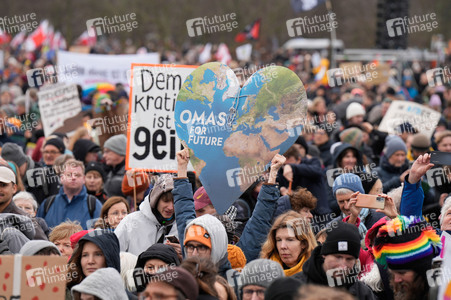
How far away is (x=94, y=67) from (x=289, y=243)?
33.3 feet

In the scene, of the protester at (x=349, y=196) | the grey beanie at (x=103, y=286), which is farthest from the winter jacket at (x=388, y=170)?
the grey beanie at (x=103, y=286)

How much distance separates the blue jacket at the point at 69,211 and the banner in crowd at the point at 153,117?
2.15ft

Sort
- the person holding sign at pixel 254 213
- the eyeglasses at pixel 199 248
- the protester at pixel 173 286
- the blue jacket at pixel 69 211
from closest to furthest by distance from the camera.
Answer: the protester at pixel 173 286, the eyeglasses at pixel 199 248, the person holding sign at pixel 254 213, the blue jacket at pixel 69 211

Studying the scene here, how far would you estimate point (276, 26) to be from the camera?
2299 inches

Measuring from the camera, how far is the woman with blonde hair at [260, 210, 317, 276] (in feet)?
17.8

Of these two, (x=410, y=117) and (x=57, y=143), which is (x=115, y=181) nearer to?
(x=57, y=143)

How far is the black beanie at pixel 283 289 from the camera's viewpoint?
13.4 ft

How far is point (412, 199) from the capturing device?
573 centimetres

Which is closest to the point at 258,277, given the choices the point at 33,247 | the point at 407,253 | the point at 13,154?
the point at 407,253

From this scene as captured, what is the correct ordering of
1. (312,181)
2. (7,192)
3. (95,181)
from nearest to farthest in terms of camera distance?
(7,192) < (312,181) < (95,181)

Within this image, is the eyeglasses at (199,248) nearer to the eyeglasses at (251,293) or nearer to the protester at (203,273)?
the protester at (203,273)

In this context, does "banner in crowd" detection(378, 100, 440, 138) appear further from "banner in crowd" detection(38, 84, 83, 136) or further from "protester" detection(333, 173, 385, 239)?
"protester" detection(333, 173, 385, 239)

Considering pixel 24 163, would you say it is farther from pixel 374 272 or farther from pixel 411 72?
pixel 411 72

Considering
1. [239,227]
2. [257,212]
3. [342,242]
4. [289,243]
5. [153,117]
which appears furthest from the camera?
[153,117]
